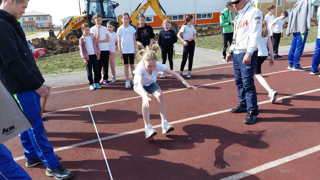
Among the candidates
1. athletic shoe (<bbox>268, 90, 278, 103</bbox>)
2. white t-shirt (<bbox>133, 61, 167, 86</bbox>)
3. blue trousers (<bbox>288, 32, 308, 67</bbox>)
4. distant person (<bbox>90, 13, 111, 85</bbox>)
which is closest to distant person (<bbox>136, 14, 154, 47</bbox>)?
distant person (<bbox>90, 13, 111, 85</bbox>)

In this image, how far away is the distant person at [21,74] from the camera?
232cm

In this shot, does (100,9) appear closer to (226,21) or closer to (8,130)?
(226,21)

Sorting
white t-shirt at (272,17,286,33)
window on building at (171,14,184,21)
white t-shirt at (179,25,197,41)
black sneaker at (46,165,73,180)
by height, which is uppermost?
window on building at (171,14,184,21)

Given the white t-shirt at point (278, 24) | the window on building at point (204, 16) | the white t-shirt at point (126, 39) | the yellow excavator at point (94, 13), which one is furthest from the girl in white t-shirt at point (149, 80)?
the window on building at point (204, 16)

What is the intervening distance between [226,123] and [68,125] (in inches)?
127

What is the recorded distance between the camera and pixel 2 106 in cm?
176

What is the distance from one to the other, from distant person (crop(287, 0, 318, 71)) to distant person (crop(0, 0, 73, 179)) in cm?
803

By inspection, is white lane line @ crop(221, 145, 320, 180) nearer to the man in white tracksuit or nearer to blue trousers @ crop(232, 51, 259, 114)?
the man in white tracksuit

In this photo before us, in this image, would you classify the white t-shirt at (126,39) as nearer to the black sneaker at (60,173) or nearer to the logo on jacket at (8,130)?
the black sneaker at (60,173)

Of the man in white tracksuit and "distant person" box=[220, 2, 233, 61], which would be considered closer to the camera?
the man in white tracksuit

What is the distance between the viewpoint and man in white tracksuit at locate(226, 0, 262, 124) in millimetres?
3844

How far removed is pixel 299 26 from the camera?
24.7 ft

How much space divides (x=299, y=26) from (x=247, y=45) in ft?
16.0

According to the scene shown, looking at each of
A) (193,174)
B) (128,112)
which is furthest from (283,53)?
(193,174)
